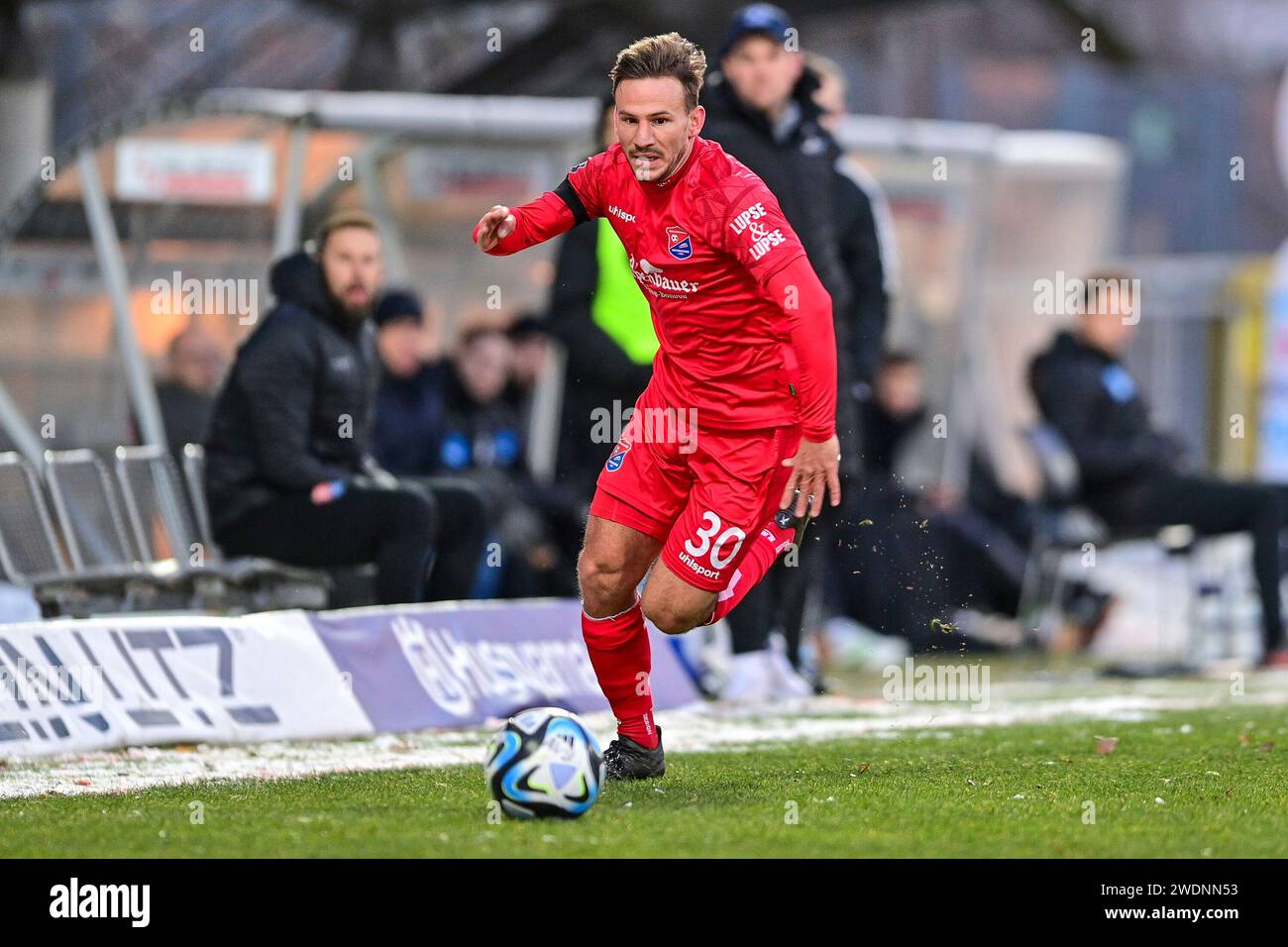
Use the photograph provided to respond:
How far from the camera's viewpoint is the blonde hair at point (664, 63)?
6.51 meters

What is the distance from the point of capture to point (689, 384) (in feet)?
23.2

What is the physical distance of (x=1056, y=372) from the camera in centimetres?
1308

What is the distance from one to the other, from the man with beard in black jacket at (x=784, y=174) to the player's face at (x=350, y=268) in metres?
1.69

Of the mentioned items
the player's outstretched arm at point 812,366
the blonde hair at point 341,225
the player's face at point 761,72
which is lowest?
the player's outstretched arm at point 812,366

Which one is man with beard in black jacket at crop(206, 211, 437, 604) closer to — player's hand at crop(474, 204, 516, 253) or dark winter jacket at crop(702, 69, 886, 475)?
dark winter jacket at crop(702, 69, 886, 475)

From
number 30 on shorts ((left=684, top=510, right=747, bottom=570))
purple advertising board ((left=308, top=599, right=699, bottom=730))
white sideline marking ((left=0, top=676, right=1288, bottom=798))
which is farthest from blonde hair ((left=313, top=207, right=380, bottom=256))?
number 30 on shorts ((left=684, top=510, right=747, bottom=570))

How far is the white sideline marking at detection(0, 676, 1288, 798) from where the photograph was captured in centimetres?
714

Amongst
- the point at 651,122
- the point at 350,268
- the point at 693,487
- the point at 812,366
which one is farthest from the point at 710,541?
the point at 350,268

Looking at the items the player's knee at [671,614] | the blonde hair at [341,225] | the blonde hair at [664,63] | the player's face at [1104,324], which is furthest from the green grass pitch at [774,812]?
the player's face at [1104,324]

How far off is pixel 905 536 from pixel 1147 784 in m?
6.65

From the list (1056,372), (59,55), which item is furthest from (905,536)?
(59,55)

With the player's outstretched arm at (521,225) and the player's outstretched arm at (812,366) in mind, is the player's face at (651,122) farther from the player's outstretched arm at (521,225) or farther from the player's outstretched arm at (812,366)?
the player's outstretched arm at (812,366)

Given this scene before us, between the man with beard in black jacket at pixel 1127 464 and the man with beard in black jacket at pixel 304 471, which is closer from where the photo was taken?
the man with beard in black jacket at pixel 304 471
